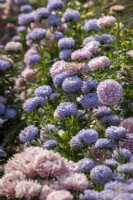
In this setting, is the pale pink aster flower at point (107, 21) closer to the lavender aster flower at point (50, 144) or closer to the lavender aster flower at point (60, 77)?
the lavender aster flower at point (60, 77)

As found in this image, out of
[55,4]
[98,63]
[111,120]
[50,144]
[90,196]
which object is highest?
[55,4]

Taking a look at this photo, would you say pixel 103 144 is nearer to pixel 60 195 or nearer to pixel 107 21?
→ pixel 60 195

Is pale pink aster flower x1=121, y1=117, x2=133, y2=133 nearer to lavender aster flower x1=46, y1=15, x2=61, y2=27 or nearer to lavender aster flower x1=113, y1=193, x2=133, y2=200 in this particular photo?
lavender aster flower x1=113, y1=193, x2=133, y2=200

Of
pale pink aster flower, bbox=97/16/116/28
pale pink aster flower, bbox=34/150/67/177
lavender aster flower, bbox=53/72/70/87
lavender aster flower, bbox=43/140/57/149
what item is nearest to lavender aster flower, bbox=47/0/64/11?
pale pink aster flower, bbox=97/16/116/28

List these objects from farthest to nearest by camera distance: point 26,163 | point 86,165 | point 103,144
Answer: point 103,144, point 86,165, point 26,163

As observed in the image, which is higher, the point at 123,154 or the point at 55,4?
the point at 55,4

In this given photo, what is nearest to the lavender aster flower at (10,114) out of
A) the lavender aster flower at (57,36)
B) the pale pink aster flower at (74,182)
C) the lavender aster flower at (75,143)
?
the lavender aster flower at (57,36)

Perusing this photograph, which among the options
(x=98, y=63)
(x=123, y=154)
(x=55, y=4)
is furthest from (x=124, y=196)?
(x=55, y=4)
